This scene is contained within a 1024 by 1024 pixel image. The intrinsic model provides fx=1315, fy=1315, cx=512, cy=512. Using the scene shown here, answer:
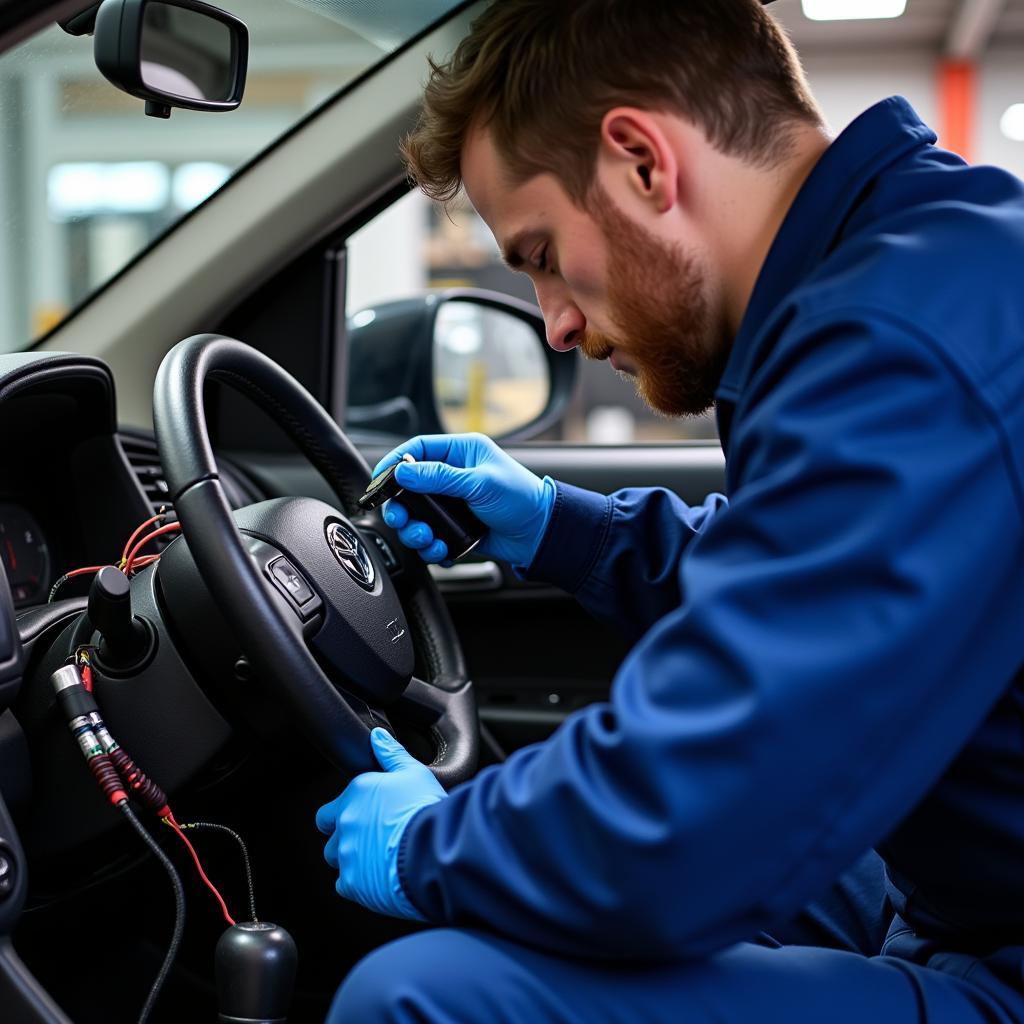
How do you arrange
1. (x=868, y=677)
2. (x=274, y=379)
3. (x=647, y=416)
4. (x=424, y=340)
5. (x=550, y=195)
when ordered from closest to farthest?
(x=868, y=677), (x=550, y=195), (x=274, y=379), (x=424, y=340), (x=647, y=416)

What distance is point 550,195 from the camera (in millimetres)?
1044

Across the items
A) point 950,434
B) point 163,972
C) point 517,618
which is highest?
point 950,434

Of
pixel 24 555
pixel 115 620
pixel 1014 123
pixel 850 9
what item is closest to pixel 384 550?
pixel 115 620

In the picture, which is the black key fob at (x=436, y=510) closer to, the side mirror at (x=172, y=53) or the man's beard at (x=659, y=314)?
the man's beard at (x=659, y=314)

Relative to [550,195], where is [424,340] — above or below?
below

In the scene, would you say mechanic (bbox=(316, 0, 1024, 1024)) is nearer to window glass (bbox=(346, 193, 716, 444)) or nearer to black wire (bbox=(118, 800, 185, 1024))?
black wire (bbox=(118, 800, 185, 1024))

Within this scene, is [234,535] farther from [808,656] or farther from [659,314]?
[808,656]

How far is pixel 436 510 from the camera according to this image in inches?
52.2

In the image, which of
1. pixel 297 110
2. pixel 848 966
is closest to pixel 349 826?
pixel 848 966

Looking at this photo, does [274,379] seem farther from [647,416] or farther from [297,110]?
[647,416]

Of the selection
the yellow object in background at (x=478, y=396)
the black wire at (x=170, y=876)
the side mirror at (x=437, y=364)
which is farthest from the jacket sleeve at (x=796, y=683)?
the yellow object in background at (x=478, y=396)

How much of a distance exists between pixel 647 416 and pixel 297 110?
827 cm

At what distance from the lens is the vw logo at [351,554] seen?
3.97 ft

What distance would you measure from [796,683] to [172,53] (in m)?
0.93
